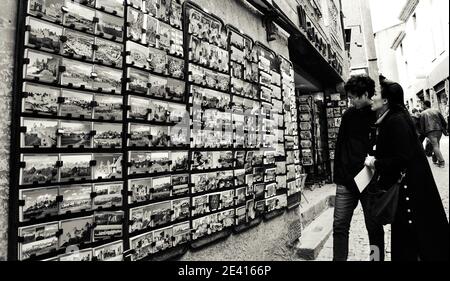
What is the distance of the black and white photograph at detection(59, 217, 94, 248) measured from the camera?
1.42 m

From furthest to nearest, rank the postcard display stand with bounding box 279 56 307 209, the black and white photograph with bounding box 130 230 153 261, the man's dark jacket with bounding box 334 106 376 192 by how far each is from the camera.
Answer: the postcard display stand with bounding box 279 56 307 209 → the man's dark jacket with bounding box 334 106 376 192 → the black and white photograph with bounding box 130 230 153 261

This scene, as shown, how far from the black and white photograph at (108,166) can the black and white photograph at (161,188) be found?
27 centimetres

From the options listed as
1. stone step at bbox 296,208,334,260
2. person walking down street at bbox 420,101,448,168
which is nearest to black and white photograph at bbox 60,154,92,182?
stone step at bbox 296,208,334,260

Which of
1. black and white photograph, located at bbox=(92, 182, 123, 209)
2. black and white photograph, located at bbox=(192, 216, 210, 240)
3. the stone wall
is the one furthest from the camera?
black and white photograph, located at bbox=(192, 216, 210, 240)

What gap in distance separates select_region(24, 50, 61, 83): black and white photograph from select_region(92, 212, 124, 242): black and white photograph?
696 millimetres

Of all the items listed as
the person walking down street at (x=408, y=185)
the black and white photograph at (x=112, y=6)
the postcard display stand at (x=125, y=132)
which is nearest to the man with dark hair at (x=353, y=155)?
the person walking down street at (x=408, y=185)

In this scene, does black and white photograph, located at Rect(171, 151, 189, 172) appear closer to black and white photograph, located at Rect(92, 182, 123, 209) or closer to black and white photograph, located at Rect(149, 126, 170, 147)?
black and white photograph, located at Rect(149, 126, 170, 147)

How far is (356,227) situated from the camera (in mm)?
4648

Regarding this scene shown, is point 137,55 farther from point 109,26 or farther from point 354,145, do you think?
point 354,145

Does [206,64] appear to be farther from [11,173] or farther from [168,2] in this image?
[11,173]

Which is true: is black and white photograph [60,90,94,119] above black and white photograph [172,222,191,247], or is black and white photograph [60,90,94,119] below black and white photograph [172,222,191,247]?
above

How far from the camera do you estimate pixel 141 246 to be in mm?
1781

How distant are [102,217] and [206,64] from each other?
4.64 feet
